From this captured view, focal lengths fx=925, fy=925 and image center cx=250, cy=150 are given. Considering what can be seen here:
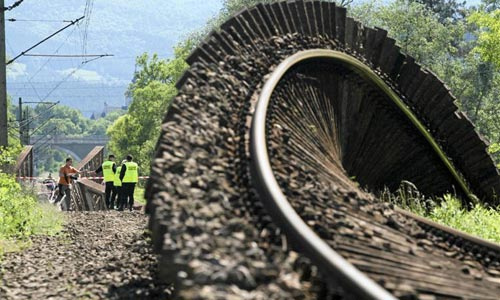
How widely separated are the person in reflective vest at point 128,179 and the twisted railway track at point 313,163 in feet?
34.3

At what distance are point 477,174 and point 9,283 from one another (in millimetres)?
5698

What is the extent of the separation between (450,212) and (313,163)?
3.23m

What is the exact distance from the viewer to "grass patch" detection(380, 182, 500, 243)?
949cm

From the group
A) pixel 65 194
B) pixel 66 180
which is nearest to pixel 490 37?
pixel 66 180

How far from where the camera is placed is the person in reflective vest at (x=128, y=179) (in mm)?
20250

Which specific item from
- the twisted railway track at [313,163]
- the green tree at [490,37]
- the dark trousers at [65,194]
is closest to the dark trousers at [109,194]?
the dark trousers at [65,194]

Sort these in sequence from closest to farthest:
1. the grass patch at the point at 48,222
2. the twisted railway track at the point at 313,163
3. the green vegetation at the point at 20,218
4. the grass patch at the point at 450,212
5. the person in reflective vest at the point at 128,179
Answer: the twisted railway track at the point at 313,163
the grass patch at the point at 450,212
the green vegetation at the point at 20,218
the grass patch at the point at 48,222
the person in reflective vest at the point at 128,179

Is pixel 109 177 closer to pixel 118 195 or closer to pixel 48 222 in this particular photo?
pixel 118 195

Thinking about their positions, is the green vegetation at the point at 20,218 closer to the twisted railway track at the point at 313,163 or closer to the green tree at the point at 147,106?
the twisted railway track at the point at 313,163

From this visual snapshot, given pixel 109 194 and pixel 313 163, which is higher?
pixel 313 163

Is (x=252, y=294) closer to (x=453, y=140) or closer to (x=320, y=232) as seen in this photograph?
(x=320, y=232)

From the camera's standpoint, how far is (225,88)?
7.10 meters

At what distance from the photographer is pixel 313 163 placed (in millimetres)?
7203

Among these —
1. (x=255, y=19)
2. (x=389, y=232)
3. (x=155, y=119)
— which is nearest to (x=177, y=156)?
(x=389, y=232)
